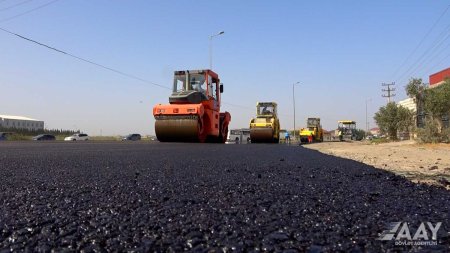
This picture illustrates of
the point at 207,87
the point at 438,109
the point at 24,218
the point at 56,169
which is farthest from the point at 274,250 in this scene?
the point at 438,109

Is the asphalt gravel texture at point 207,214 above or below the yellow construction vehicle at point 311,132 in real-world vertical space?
below

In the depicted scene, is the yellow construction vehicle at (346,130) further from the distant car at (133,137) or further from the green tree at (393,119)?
the distant car at (133,137)

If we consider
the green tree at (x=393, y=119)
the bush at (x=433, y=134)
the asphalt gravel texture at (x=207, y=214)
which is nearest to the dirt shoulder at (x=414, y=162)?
the asphalt gravel texture at (x=207, y=214)

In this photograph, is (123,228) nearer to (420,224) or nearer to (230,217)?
(230,217)

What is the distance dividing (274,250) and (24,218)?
1.27 m

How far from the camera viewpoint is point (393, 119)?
91.9 feet

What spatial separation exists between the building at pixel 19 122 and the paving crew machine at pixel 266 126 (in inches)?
2810

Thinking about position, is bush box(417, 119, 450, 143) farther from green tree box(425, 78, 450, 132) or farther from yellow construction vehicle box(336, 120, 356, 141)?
yellow construction vehicle box(336, 120, 356, 141)

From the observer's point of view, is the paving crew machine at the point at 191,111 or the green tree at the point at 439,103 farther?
the green tree at the point at 439,103

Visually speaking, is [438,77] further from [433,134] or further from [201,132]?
[201,132]

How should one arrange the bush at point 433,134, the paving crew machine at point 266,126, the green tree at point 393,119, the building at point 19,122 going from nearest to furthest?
1. the bush at point 433,134
2. the paving crew machine at point 266,126
3. the green tree at point 393,119
4. the building at point 19,122

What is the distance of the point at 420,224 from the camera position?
1808mm

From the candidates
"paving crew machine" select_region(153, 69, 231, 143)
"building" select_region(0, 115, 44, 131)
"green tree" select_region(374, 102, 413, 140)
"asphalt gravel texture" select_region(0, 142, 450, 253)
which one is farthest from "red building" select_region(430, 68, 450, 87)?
"building" select_region(0, 115, 44, 131)

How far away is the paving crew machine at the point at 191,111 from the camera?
1286 centimetres
